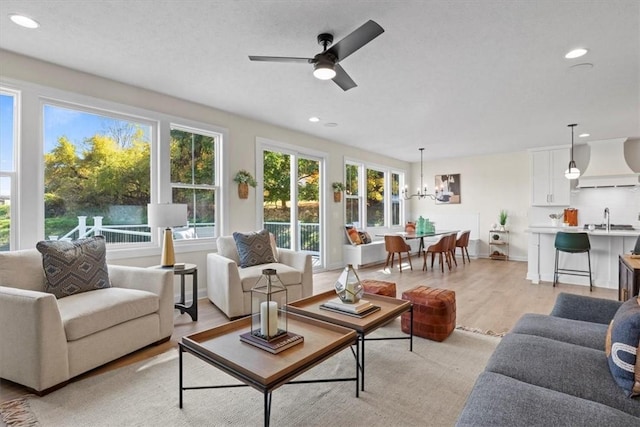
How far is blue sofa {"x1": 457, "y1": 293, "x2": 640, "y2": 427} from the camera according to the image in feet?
3.75

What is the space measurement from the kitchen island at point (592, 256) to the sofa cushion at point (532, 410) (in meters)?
4.73

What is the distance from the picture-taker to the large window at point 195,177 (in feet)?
14.1

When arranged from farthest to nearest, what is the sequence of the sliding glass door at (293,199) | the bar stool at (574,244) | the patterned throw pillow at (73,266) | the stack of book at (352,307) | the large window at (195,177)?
the sliding glass door at (293,199), the bar stool at (574,244), the large window at (195,177), the patterned throw pillow at (73,266), the stack of book at (352,307)

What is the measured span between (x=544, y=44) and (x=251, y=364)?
3316mm

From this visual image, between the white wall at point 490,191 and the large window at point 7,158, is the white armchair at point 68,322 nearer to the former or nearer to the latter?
the large window at point 7,158

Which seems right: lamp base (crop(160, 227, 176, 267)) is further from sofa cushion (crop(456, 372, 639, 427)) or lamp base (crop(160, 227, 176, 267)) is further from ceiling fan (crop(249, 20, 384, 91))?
sofa cushion (crop(456, 372, 639, 427))

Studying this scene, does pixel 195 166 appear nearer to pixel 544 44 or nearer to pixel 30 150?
pixel 30 150

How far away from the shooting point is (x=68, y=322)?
2.18 metres

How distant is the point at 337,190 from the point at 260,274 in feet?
11.2

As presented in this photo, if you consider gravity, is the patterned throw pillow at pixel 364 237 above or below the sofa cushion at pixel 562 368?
above

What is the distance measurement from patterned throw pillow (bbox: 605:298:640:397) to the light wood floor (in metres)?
1.91

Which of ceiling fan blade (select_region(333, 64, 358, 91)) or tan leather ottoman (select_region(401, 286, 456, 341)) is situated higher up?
ceiling fan blade (select_region(333, 64, 358, 91))

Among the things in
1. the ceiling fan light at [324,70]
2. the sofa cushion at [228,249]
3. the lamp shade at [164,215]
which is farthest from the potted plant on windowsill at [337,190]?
the ceiling fan light at [324,70]

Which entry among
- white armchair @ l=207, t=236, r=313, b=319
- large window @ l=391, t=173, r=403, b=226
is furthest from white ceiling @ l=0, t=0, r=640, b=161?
large window @ l=391, t=173, r=403, b=226
